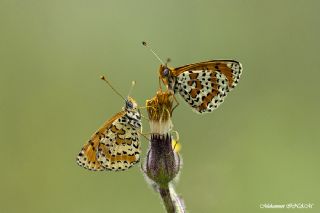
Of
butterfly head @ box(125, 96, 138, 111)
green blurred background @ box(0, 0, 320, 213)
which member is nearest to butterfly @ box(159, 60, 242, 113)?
butterfly head @ box(125, 96, 138, 111)

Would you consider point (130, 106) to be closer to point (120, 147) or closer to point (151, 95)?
point (120, 147)

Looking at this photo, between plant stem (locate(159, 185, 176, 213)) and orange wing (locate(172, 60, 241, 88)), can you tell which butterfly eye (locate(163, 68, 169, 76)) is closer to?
orange wing (locate(172, 60, 241, 88))

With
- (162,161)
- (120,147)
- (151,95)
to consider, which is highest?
(151,95)

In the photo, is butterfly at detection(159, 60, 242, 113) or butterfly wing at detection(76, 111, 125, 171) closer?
butterfly wing at detection(76, 111, 125, 171)

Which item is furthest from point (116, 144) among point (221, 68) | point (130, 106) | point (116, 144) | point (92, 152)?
point (221, 68)

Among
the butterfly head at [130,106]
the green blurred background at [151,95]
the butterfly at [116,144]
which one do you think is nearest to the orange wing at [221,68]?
the butterfly head at [130,106]
